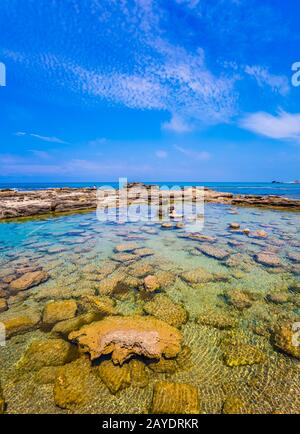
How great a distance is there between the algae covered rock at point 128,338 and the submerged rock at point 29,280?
338cm

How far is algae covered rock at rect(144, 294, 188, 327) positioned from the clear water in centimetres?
21

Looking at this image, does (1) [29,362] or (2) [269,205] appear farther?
(2) [269,205]

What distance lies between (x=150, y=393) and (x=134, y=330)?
125 cm

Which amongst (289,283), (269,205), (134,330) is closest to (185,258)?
(289,283)

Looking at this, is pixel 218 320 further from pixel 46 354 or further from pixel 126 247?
pixel 126 247

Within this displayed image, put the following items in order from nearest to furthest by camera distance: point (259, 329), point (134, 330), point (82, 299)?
point (134, 330)
point (259, 329)
point (82, 299)

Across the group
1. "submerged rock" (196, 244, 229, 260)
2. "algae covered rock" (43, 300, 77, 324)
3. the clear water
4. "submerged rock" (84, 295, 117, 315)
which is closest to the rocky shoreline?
the clear water

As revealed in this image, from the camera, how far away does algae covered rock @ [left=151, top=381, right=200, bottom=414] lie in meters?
3.29

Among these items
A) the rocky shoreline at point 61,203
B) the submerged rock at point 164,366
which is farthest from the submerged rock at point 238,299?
the rocky shoreline at point 61,203

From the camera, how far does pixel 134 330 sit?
4723mm

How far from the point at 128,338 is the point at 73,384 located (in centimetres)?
121

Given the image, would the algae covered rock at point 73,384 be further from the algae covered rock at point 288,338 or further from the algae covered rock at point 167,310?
the algae covered rock at point 288,338
